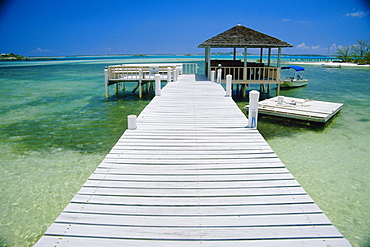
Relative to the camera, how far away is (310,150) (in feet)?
31.3

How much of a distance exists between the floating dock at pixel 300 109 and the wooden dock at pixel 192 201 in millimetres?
7450

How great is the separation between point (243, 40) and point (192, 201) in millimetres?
15760

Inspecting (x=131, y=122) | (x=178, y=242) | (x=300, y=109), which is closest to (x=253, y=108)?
(x=131, y=122)

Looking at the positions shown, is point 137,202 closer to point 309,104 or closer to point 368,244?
point 368,244

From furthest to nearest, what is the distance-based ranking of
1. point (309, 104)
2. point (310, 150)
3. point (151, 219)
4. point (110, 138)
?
point (309, 104)
point (110, 138)
point (310, 150)
point (151, 219)

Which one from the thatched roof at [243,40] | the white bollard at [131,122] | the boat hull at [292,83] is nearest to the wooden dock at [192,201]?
the white bollard at [131,122]

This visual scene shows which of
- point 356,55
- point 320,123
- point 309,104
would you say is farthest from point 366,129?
point 356,55

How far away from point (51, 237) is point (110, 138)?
809 cm

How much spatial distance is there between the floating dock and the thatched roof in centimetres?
430

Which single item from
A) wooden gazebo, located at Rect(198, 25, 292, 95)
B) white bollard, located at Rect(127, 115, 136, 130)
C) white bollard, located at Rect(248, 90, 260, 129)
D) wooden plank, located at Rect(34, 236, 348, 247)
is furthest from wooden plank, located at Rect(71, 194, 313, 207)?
Answer: wooden gazebo, located at Rect(198, 25, 292, 95)

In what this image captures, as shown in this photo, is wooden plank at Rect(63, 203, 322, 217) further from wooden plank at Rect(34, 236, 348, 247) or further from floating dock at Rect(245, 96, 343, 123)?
floating dock at Rect(245, 96, 343, 123)

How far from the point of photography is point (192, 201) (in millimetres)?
3818

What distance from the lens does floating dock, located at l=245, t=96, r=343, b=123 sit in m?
12.4

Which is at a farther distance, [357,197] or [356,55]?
[356,55]
